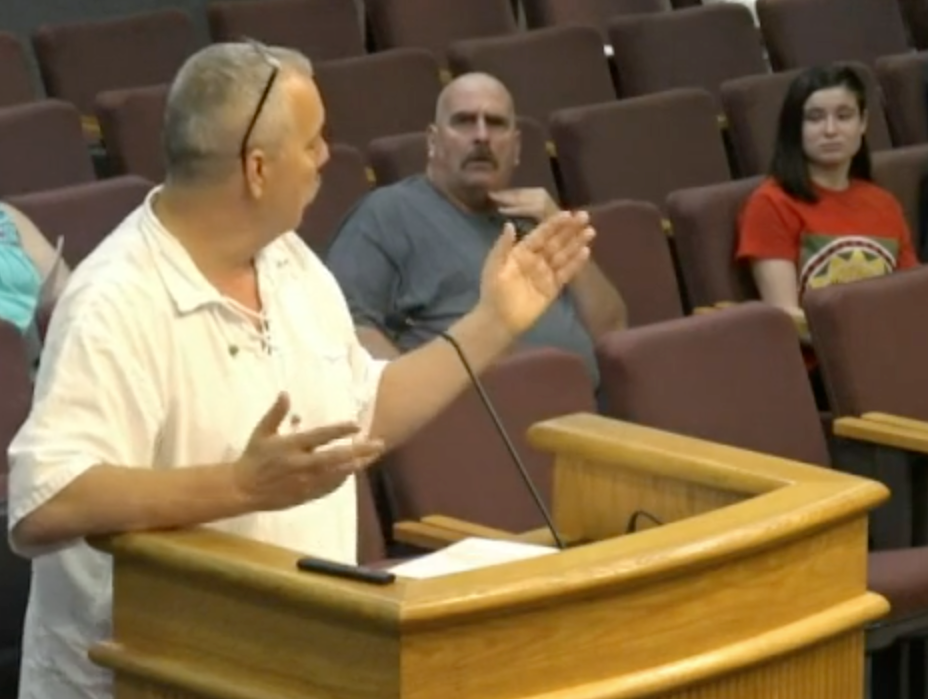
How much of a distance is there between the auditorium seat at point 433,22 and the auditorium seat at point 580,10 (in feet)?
0.40

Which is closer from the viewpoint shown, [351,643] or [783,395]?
[351,643]

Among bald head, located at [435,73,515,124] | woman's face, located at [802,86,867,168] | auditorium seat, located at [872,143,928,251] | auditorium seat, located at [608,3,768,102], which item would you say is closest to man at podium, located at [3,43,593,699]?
bald head, located at [435,73,515,124]

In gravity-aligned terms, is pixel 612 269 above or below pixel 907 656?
above

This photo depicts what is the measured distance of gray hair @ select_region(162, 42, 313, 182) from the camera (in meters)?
1.25

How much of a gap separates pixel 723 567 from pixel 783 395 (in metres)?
1.12

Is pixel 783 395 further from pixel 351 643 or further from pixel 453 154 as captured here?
pixel 351 643

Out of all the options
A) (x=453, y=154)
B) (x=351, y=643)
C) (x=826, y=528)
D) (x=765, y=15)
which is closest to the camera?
(x=351, y=643)

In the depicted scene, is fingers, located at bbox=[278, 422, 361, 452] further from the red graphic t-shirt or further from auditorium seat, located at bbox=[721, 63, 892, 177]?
auditorium seat, located at bbox=[721, 63, 892, 177]

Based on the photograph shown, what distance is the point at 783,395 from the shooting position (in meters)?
2.28

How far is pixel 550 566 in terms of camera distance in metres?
1.11

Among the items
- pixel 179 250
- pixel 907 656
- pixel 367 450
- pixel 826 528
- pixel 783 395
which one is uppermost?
pixel 179 250

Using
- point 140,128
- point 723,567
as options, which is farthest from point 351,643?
point 140,128

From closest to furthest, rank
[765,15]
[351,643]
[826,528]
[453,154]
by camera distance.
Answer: [351,643], [826,528], [453,154], [765,15]

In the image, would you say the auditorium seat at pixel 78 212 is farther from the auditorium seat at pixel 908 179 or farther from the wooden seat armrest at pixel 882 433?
the auditorium seat at pixel 908 179
